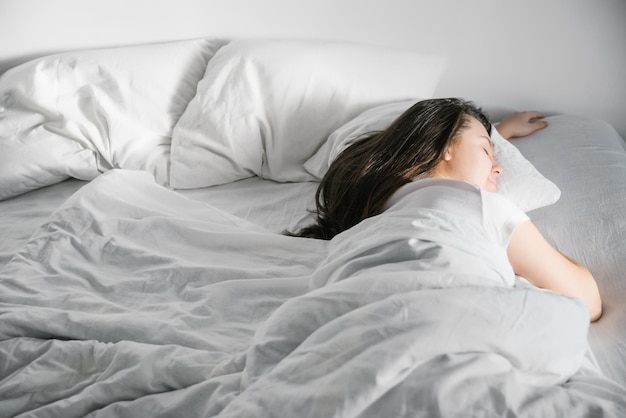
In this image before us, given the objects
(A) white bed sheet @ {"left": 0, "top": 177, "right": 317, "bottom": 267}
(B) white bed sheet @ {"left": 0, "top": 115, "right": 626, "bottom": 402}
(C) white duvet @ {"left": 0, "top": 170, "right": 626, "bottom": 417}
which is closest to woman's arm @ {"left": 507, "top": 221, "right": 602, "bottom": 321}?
(B) white bed sheet @ {"left": 0, "top": 115, "right": 626, "bottom": 402}

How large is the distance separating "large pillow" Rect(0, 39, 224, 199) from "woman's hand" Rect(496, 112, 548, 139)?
0.82 meters

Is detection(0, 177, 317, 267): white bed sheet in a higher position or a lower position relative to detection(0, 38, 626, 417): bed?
lower

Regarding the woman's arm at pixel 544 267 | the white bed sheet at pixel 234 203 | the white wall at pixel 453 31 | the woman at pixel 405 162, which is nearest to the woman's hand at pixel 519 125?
the white wall at pixel 453 31

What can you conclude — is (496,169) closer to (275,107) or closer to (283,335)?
(275,107)

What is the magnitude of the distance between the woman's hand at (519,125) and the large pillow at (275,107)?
0.76 feet

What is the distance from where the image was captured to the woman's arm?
1.16 meters

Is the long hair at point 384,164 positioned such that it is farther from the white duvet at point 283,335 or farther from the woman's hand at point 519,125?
the woman's hand at point 519,125

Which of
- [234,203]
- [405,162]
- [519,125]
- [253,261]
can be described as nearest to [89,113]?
[234,203]

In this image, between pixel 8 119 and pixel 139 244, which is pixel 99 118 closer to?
pixel 8 119

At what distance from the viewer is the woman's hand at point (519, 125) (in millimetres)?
1752

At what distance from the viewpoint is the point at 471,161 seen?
1.39 m

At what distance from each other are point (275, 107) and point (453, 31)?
0.54 metres

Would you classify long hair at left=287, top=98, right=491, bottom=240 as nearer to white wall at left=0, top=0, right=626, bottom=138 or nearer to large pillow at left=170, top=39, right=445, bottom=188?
large pillow at left=170, top=39, right=445, bottom=188

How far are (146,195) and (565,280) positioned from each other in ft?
2.79
